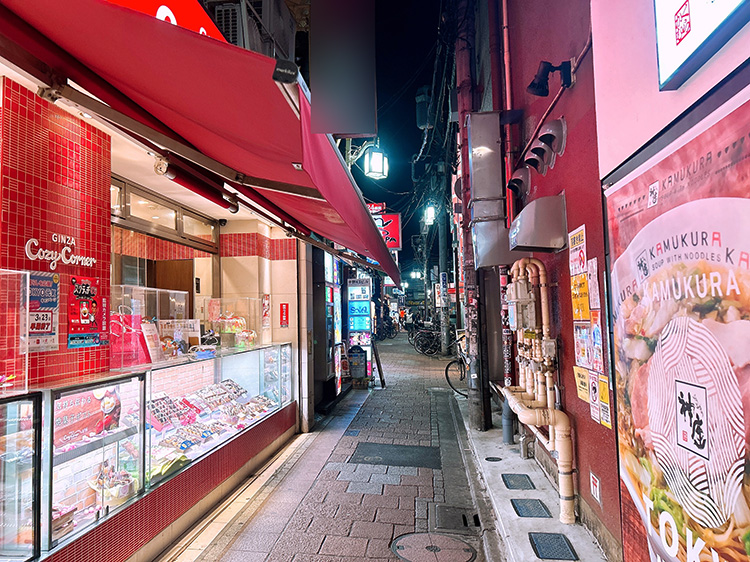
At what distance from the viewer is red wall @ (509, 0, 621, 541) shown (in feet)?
12.3

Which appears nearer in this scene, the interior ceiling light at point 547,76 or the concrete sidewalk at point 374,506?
the interior ceiling light at point 547,76

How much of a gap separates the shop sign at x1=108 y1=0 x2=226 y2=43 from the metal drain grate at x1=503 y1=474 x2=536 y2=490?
5770 millimetres

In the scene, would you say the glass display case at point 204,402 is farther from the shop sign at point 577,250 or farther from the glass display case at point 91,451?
the shop sign at point 577,250

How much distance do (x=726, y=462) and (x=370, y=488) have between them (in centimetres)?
496

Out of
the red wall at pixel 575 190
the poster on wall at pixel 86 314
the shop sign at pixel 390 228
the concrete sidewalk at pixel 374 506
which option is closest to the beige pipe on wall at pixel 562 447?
the red wall at pixel 575 190

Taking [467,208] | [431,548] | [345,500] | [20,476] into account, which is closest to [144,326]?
[20,476]

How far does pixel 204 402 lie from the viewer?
243 inches

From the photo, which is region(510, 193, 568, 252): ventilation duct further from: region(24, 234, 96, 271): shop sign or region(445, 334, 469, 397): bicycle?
region(445, 334, 469, 397): bicycle

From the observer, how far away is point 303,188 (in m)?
3.59

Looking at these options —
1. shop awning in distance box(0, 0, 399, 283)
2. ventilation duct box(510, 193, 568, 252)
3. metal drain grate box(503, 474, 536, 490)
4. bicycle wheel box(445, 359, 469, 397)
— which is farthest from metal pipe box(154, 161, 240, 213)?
bicycle wheel box(445, 359, 469, 397)

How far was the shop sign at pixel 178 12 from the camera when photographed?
2.74 m

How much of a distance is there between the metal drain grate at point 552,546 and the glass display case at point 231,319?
17.0 ft

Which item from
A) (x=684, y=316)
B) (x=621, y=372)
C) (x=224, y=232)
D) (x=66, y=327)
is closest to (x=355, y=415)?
(x=224, y=232)

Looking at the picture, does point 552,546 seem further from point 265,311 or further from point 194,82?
point 265,311
